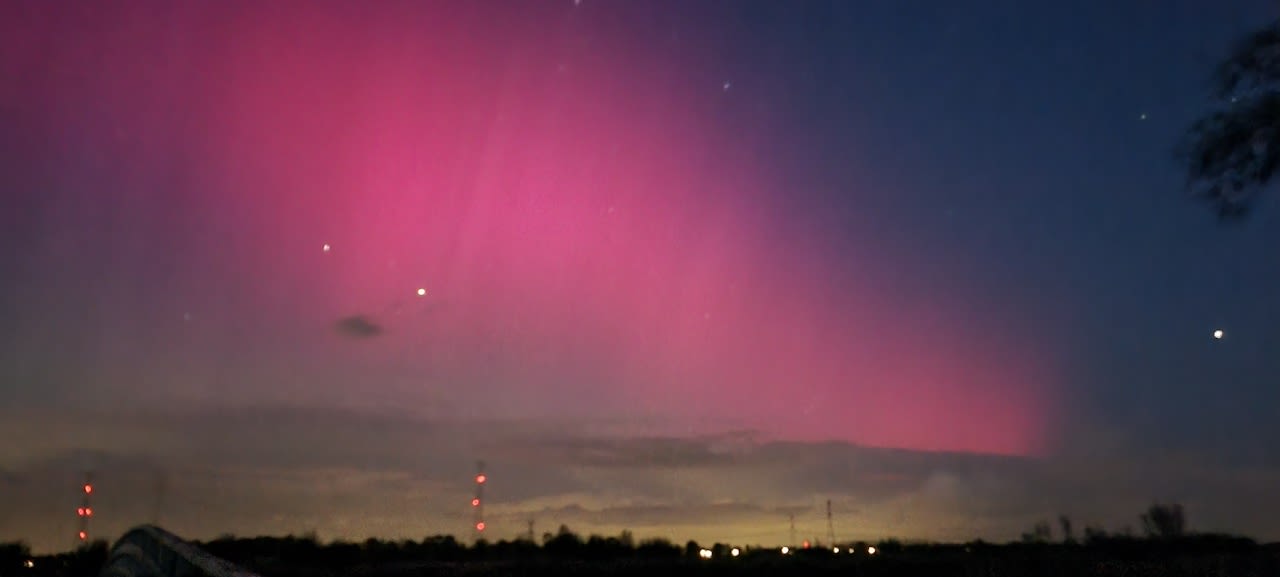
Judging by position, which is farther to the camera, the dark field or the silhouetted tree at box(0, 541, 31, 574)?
the silhouetted tree at box(0, 541, 31, 574)

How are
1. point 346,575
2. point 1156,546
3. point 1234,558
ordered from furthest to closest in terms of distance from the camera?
point 1156,546
point 346,575
point 1234,558

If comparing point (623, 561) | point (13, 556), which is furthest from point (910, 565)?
point (13, 556)

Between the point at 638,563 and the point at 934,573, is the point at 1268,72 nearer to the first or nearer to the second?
the point at 934,573

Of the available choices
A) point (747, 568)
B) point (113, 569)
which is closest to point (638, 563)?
point (747, 568)

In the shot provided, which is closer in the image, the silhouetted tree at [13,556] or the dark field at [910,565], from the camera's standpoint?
the dark field at [910,565]

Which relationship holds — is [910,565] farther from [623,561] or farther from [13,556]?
[13,556]

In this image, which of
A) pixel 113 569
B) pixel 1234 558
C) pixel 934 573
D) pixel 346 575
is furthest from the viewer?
pixel 934 573

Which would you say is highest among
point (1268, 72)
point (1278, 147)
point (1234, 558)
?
point (1268, 72)

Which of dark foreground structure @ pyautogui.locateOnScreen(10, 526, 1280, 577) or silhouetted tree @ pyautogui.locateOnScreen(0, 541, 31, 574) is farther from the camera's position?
silhouetted tree @ pyautogui.locateOnScreen(0, 541, 31, 574)

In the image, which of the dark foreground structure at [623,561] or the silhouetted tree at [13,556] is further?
the silhouetted tree at [13,556]

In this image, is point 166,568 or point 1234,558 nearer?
point 166,568

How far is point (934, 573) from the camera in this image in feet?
102

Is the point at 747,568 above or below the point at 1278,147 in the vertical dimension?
below

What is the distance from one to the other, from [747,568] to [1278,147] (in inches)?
909
